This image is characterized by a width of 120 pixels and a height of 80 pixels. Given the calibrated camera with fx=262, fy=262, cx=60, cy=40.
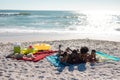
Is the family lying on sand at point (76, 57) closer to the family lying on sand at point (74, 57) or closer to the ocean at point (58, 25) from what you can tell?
the family lying on sand at point (74, 57)

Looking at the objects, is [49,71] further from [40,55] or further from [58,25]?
[58,25]

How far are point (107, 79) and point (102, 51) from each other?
402cm

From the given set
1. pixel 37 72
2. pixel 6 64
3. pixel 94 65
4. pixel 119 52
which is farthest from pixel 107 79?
pixel 119 52

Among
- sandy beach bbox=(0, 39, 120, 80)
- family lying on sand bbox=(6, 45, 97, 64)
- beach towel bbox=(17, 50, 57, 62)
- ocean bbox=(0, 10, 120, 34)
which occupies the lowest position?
ocean bbox=(0, 10, 120, 34)

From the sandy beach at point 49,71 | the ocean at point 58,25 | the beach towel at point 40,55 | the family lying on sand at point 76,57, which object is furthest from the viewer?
the ocean at point 58,25

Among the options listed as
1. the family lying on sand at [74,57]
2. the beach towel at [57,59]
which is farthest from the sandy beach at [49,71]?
the family lying on sand at [74,57]

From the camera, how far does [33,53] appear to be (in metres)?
10.2

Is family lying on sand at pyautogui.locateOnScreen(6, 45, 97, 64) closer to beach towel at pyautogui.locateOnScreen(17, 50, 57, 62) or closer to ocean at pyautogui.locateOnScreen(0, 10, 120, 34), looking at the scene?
beach towel at pyautogui.locateOnScreen(17, 50, 57, 62)

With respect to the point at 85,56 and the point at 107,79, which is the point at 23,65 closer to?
the point at 85,56

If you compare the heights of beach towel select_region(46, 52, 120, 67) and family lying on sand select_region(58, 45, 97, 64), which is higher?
family lying on sand select_region(58, 45, 97, 64)

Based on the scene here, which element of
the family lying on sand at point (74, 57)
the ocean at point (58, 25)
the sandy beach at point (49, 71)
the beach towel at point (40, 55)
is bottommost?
the ocean at point (58, 25)

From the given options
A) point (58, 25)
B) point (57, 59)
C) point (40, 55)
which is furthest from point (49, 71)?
point (58, 25)

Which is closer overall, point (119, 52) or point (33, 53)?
point (33, 53)

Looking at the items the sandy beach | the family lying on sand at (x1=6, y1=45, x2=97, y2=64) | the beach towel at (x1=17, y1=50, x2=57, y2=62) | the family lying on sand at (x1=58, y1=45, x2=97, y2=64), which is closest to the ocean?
the beach towel at (x1=17, y1=50, x2=57, y2=62)
